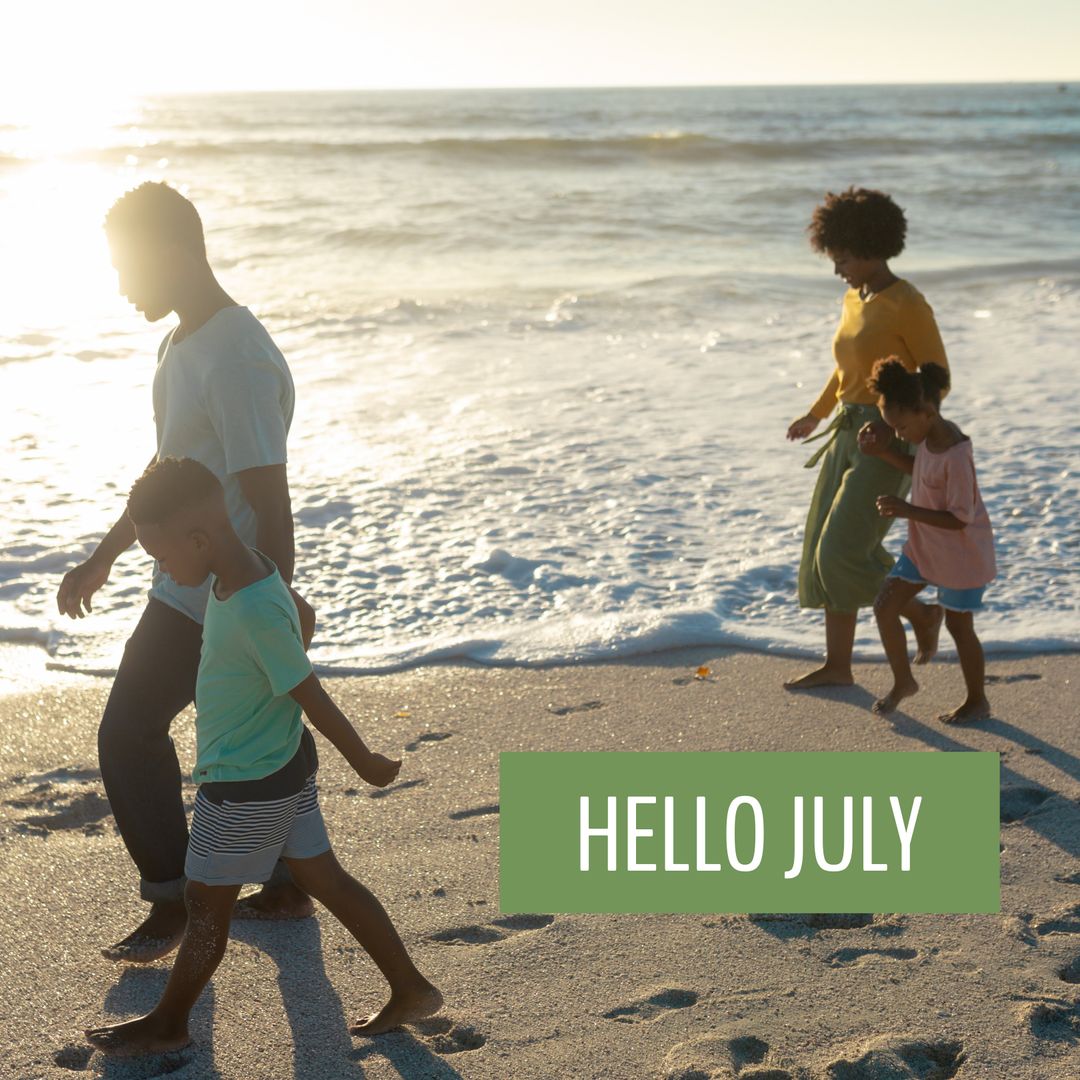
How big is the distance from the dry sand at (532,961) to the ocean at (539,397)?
987 millimetres

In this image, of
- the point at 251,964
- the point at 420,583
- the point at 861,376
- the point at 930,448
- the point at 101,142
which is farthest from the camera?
the point at 101,142

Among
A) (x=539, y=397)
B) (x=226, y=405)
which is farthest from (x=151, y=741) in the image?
(x=539, y=397)

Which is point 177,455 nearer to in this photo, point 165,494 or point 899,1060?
point 165,494

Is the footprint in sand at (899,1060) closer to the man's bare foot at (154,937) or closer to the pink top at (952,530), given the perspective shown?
the man's bare foot at (154,937)

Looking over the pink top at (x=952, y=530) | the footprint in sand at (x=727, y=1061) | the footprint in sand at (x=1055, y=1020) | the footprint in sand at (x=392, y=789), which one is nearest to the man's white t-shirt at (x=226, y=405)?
the footprint in sand at (x=392, y=789)

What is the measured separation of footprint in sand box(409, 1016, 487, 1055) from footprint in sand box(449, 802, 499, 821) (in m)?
0.99

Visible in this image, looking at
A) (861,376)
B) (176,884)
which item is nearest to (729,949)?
(176,884)

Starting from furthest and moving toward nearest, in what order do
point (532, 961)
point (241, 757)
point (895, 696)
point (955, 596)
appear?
point (895, 696), point (955, 596), point (532, 961), point (241, 757)

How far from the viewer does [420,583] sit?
5855 millimetres

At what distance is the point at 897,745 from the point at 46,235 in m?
19.3

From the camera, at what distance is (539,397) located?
9.48 metres

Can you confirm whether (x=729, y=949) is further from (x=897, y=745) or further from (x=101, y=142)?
(x=101, y=142)

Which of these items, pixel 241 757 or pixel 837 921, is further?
pixel 837 921

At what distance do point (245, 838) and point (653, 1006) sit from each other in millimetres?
956
